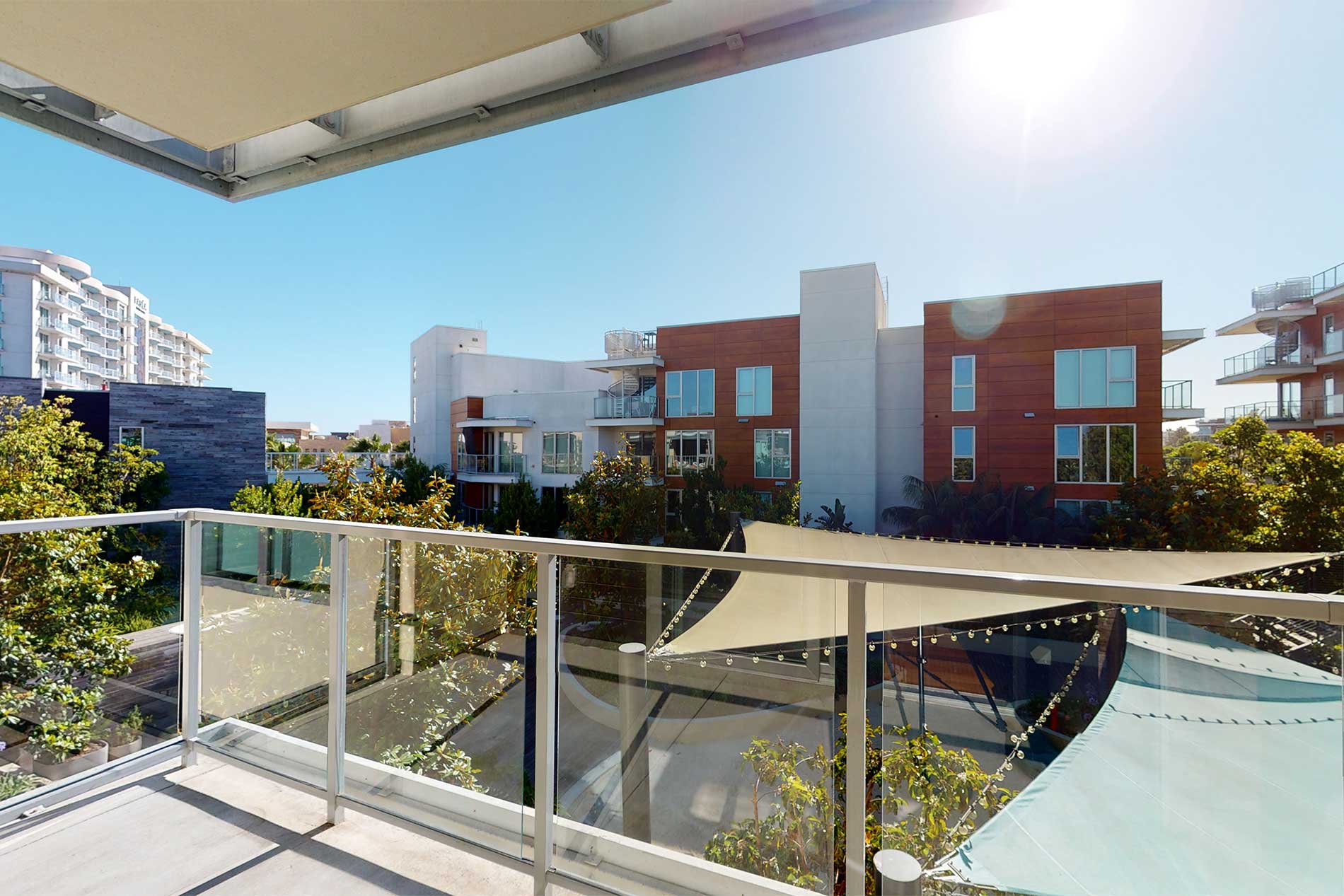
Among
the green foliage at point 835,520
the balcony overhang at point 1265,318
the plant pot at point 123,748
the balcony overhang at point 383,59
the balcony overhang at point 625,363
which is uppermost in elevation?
the balcony overhang at point 1265,318

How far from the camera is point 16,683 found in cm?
196

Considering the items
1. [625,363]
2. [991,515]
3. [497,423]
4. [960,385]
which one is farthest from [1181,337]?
[497,423]

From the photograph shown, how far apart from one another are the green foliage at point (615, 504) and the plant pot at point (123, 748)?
471 inches

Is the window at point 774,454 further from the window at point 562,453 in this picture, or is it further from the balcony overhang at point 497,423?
the balcony overhang at point 497,423

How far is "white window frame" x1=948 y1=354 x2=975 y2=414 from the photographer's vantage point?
575 inches

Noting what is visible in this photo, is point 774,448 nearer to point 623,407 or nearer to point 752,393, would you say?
point 752,393

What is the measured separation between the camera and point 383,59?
1.42 meters

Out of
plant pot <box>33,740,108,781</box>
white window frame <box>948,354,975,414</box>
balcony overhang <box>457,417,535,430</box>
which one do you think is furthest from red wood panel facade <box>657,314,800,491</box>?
plant pot <box>33,740,108,781</box>

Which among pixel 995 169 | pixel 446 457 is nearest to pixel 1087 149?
pixel 995 169

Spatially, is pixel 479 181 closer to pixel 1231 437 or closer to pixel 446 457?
pixel 446 457

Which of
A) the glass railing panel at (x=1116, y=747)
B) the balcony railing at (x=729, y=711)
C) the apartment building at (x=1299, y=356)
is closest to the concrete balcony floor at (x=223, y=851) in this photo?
the balcony railing at (x=729, y=711)

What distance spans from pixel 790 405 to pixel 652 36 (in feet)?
50.7

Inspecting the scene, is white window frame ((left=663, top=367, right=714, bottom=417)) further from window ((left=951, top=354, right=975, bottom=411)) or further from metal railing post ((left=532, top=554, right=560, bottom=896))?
metal railing post ((left=532, top=554, right=560, bottom=896))

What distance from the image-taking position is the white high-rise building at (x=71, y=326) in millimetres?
36469
